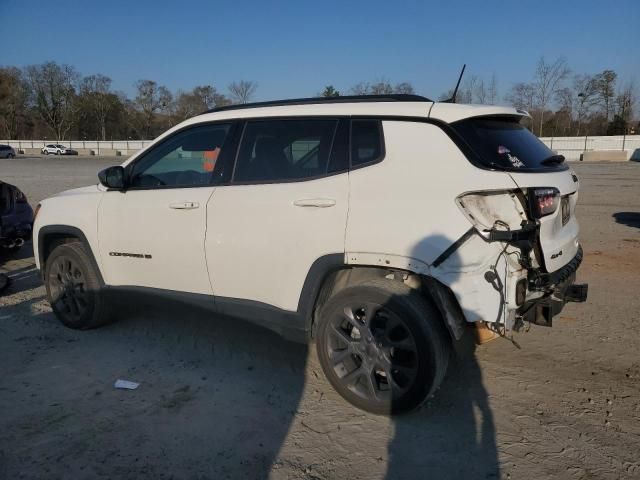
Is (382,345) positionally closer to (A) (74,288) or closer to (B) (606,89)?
(A) (74,288)

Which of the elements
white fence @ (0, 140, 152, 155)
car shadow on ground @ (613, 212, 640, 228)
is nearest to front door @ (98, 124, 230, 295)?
car shadow on ground @ (613, 212, 640, 228)

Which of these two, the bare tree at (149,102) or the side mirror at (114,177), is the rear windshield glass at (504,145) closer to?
the side mirror at (114,177)

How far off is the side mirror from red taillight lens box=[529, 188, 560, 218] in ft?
10.3

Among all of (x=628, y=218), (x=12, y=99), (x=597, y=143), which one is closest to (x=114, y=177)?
(x=628, y=218)

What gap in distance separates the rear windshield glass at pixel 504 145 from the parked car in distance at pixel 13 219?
6205mm

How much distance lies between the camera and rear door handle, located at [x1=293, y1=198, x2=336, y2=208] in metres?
3.30

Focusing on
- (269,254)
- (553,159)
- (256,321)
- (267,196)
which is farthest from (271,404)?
(553,159)

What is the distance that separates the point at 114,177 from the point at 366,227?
2.31 metres

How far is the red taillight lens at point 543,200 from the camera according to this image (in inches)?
120

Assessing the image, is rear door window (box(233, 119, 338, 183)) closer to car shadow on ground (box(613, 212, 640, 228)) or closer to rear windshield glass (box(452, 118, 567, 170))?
rear windshield glass (box(452, 118, 567, 170))

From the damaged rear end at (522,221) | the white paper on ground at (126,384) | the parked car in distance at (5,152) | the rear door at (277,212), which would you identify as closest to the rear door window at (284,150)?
the rear door at (277,212)

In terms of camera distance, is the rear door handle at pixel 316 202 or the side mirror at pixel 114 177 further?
the side mirror at pixel 114 177

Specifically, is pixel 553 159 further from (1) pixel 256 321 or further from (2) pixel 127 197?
(2) pixel 127 197

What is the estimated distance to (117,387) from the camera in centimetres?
370
